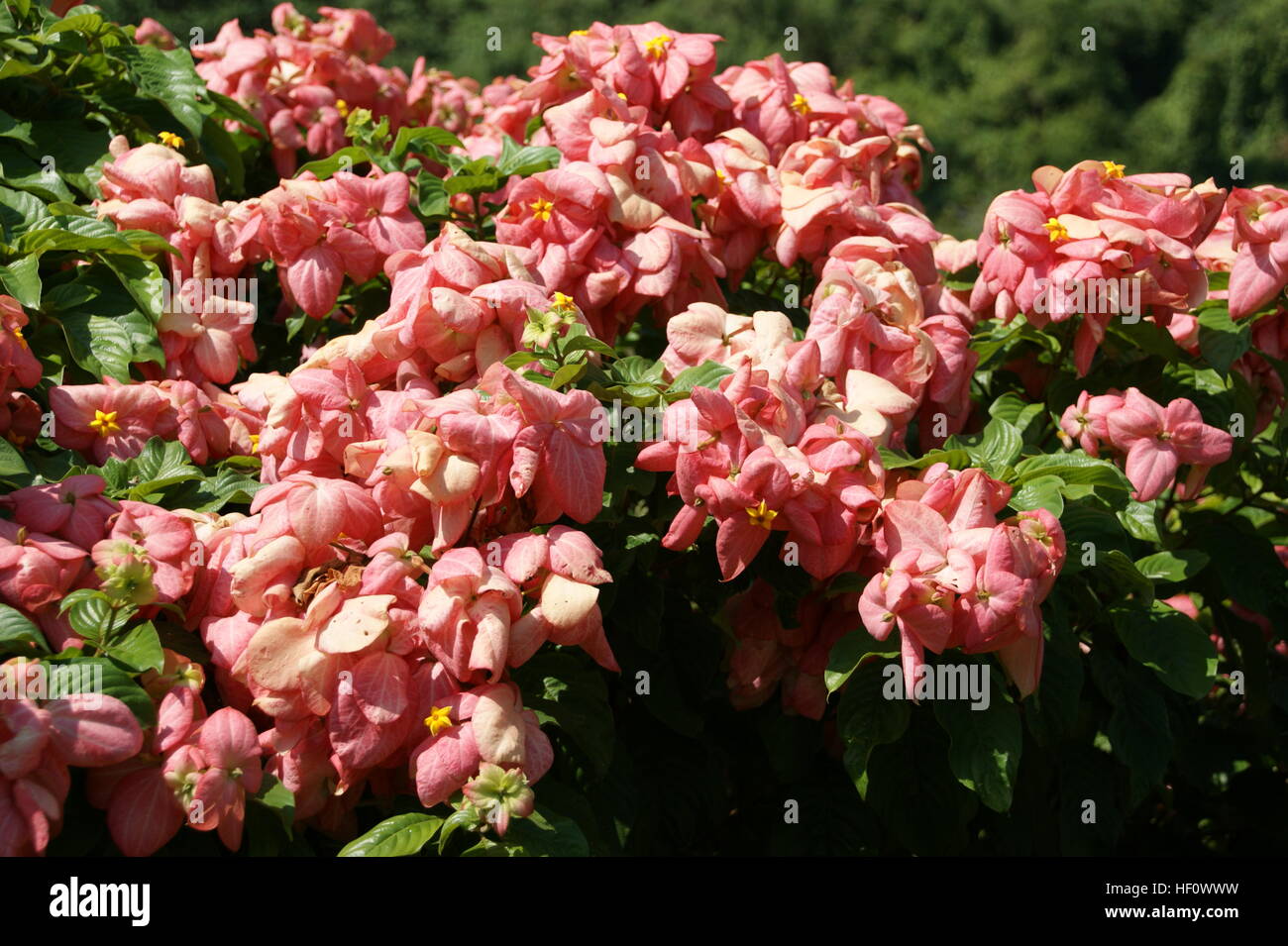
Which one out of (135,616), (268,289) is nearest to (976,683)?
(135,616)

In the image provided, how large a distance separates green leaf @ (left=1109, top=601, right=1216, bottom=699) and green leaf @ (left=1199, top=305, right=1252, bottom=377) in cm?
41

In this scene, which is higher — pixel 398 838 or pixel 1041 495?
pixel 1041 495

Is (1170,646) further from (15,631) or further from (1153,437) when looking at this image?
(15,631)

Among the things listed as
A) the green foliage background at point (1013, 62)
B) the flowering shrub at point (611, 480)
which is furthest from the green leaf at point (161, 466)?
the green foliage background at point (1013, 62)

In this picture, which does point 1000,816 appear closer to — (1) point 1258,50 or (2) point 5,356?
(2) point 5,356

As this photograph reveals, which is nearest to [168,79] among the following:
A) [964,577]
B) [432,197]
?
[432,197]

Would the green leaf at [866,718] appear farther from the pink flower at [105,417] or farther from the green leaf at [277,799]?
the pink flower at [105,417]

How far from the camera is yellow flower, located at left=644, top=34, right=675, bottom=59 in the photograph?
2.12 meters

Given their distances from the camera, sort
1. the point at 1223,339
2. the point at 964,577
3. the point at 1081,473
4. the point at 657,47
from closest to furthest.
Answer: the point at 964,577, the point at 1081,473, the point at 1223,339, the point at 657,47

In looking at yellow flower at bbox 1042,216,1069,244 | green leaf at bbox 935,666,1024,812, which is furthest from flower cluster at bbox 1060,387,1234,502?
green leaf at bbox 935,666,1024,812

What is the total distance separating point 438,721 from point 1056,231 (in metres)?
1.03

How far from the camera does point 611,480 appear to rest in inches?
60.4

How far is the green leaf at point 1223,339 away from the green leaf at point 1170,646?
0.41 meters
